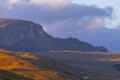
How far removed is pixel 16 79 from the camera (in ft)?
489

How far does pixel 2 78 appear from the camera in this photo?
433ft

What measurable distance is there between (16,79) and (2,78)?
17088 millimetres

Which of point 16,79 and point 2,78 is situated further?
point 16,79
